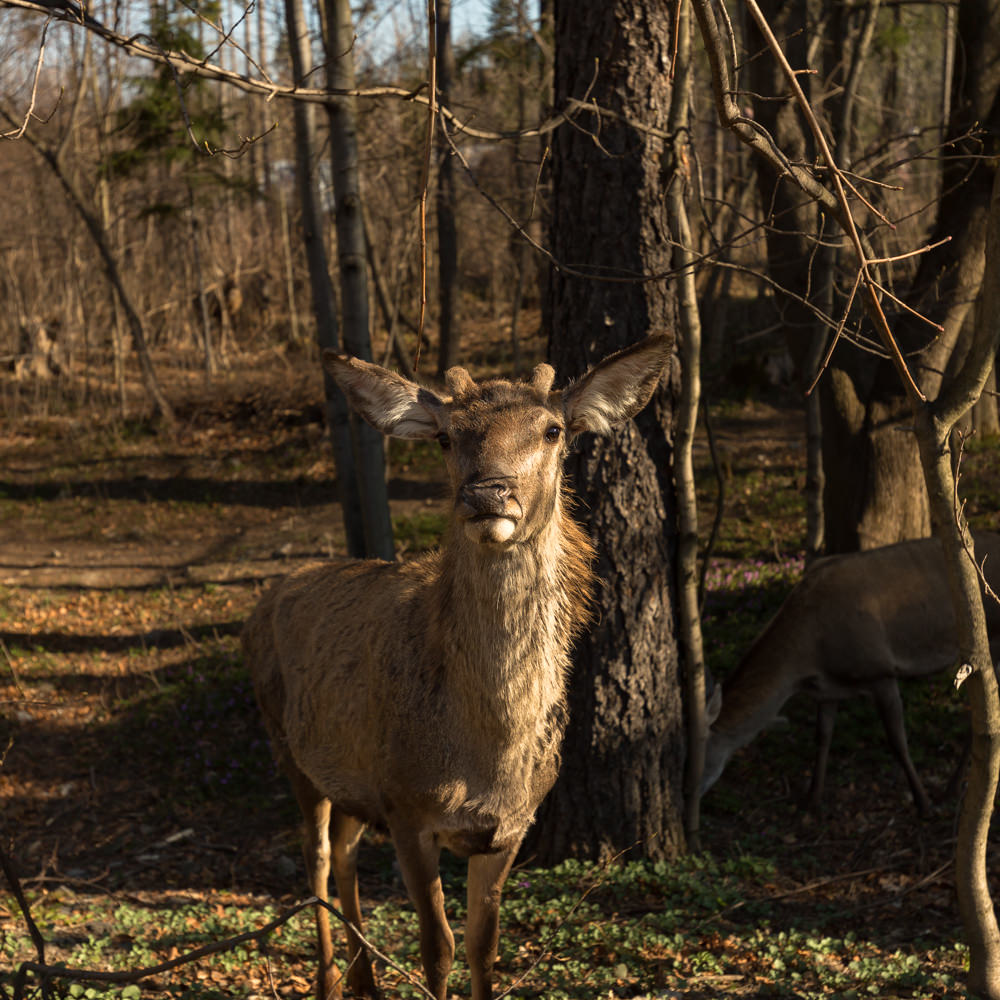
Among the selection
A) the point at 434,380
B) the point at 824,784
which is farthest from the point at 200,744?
the point at 434,380

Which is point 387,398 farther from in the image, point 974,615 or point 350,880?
point 350,880

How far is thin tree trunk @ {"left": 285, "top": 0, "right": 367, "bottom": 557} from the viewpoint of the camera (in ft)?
30.5

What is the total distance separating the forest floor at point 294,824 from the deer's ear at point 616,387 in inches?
76.2

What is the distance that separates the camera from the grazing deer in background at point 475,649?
3.87 meters

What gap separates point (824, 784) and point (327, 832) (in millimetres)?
3744

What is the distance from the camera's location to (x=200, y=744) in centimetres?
852

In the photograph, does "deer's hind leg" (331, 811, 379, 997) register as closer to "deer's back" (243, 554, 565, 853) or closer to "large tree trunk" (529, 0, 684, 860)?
"deer's back" (243, 554, 565, 853)

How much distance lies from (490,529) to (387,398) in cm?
102

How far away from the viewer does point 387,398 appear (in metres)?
4.21

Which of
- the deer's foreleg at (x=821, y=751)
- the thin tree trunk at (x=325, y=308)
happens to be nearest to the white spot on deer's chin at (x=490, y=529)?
the deer's foreleg at (x=821, y=751)

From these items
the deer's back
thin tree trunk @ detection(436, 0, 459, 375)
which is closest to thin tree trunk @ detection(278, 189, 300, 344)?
thin tree trunk @ detection(436, 0, 459, 375)

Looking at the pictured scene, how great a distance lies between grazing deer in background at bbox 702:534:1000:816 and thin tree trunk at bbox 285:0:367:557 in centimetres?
371

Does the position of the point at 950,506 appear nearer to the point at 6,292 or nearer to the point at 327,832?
the point at 327,832

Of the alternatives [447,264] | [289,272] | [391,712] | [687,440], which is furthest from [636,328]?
[289,272]
